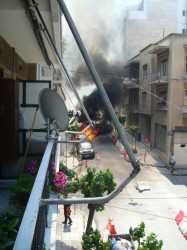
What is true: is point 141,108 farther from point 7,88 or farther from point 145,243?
point 7,88

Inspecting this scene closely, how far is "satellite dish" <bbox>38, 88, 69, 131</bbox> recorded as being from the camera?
3.67m

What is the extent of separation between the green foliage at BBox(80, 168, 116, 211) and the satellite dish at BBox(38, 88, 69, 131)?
539cm

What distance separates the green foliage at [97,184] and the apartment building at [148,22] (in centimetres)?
2943

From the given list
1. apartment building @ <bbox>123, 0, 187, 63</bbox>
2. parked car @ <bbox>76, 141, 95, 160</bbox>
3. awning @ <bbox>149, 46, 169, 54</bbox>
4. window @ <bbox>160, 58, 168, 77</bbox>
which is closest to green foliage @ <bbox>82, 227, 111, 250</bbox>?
parked car @ <bbox>76, 141, 95, 160</bbox>

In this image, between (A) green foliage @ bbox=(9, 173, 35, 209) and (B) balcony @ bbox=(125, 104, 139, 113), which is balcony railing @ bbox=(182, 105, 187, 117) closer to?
(B) balcony @ bbox=(125, 104, 139, 113)

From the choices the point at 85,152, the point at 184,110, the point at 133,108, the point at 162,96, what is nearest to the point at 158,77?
the point at 162,96

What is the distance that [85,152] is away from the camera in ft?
74.3

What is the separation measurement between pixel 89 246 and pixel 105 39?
3521 cm

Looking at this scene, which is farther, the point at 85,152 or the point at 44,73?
the point at 85,152

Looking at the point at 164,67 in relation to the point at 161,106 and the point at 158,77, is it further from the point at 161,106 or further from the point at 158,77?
the point at 161,106

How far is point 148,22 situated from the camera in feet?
123

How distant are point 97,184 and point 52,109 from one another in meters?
5.89

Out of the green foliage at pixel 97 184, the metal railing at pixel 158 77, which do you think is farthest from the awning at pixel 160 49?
the green foliage at pixel 97 184

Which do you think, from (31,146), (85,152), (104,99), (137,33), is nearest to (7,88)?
(31,146)
